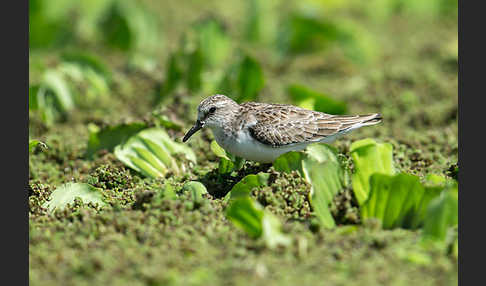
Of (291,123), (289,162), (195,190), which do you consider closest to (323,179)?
(289,162)

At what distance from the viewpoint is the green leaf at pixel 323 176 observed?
5.47m

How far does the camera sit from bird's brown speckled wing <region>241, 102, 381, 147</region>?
6.80 metres

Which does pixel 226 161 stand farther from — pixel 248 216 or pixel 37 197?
pixel 37 197

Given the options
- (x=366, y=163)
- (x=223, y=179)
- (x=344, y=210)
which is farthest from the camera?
(x=223, y=179)

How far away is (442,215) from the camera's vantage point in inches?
195

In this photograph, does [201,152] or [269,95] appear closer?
[201,152]

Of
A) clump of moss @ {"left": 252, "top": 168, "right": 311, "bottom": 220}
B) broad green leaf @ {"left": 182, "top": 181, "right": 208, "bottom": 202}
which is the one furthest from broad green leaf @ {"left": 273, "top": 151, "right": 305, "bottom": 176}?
broad green leaf @ {"left": 182, "top": 181, "right": 208, "bottom": 202}

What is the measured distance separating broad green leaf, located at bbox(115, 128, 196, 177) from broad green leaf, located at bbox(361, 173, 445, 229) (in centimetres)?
264

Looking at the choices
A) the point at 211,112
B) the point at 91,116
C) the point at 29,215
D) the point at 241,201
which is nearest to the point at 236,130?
the point at 211,112

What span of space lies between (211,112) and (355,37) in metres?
5.30

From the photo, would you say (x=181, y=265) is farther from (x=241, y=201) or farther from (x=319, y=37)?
(x=319, y=37)

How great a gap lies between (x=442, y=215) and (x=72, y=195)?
3.38 metres

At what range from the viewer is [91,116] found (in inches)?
383

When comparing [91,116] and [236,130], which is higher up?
[91,116]
